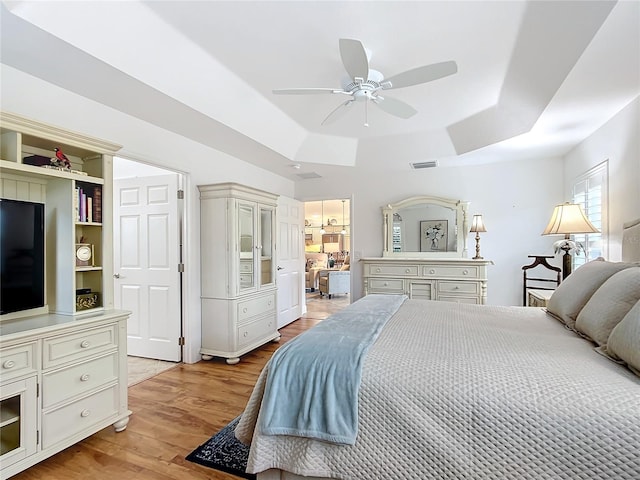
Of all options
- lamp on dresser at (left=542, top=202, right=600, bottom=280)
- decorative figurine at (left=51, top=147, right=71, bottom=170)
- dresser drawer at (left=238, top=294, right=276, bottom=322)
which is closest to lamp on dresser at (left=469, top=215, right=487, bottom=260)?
lamp on dresser at (left=542, top=202, right=600, bottom=280)

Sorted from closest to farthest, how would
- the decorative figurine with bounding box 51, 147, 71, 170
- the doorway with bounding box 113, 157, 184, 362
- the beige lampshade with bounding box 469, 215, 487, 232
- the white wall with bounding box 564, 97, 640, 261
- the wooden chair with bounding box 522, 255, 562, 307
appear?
the decorative figurine with bounding box 51, 147, 71, 170 → the white wall with bounding box 564, 97, 640, 261 → the doorway with bounding box 113, 157, 184, 362 → the wooden chair with bounding box 522, 255, 562, 307 → the beige lampshade with bounding box 469, 215, 487, 232

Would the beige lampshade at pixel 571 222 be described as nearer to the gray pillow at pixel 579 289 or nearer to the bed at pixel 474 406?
the gray pillow at pixel 579 289

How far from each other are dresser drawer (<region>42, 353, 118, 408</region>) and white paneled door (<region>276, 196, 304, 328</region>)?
279 cm

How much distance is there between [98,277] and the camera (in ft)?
7.71

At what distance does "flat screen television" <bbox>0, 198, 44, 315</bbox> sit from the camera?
1.91 metres

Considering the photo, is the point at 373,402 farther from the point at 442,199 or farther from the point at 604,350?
the point at 442,199

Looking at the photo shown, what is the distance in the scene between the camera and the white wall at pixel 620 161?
2.52m

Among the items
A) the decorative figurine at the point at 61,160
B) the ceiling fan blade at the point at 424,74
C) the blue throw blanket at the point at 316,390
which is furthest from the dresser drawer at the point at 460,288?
the decorative figurine at the point at 61,160

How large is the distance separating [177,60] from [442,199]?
147 inches

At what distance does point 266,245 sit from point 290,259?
111 centimetres

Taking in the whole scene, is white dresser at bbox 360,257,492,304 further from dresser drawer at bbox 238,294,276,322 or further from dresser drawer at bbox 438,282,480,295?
dresser drawer at bbox 238,294,276,322

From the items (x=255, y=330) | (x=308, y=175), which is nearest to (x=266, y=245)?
(x=255, y=330)

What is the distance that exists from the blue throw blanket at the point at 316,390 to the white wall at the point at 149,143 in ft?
7.55

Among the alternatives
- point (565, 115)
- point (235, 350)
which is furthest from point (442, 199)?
point (235, 350)
